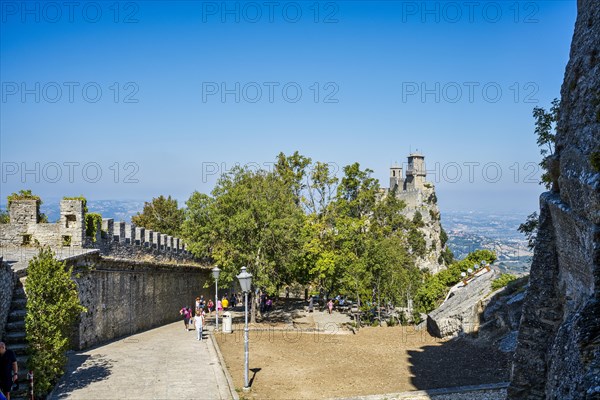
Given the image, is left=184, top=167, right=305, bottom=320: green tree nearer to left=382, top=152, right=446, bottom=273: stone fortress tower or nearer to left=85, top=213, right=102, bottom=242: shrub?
left=85, top=213, right=102, bottom=242: shrub

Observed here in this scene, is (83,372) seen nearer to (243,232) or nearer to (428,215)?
(243,232)

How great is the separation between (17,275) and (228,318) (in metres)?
13.4

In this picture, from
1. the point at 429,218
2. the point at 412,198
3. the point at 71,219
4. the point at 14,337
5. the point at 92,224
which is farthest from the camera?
the point at 412,198

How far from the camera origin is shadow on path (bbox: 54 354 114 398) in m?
15.3

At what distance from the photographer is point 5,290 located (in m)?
14.4

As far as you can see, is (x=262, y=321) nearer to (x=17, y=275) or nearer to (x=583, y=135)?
(x=17, y=275)

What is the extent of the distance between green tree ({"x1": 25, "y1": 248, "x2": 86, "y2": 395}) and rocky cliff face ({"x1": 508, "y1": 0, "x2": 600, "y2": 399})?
10781mm

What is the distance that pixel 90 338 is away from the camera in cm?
2200

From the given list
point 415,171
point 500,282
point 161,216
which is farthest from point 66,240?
point 415,171

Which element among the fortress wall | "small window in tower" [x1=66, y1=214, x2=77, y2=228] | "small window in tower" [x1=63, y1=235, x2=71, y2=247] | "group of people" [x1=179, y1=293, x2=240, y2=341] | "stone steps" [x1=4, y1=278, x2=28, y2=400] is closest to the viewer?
"stone steps" [x1=4, y1=278, x2=28, y2=400]

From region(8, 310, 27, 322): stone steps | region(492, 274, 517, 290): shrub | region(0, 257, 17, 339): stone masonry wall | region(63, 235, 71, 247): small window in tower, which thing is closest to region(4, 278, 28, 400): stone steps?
region(8, 310, 27, 322): stone steps

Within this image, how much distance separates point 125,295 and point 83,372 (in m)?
9.17

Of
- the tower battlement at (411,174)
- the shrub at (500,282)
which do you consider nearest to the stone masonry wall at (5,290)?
the shrub at (500,282)

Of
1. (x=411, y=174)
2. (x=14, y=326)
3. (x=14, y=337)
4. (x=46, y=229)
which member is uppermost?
(x=411, y=174)
